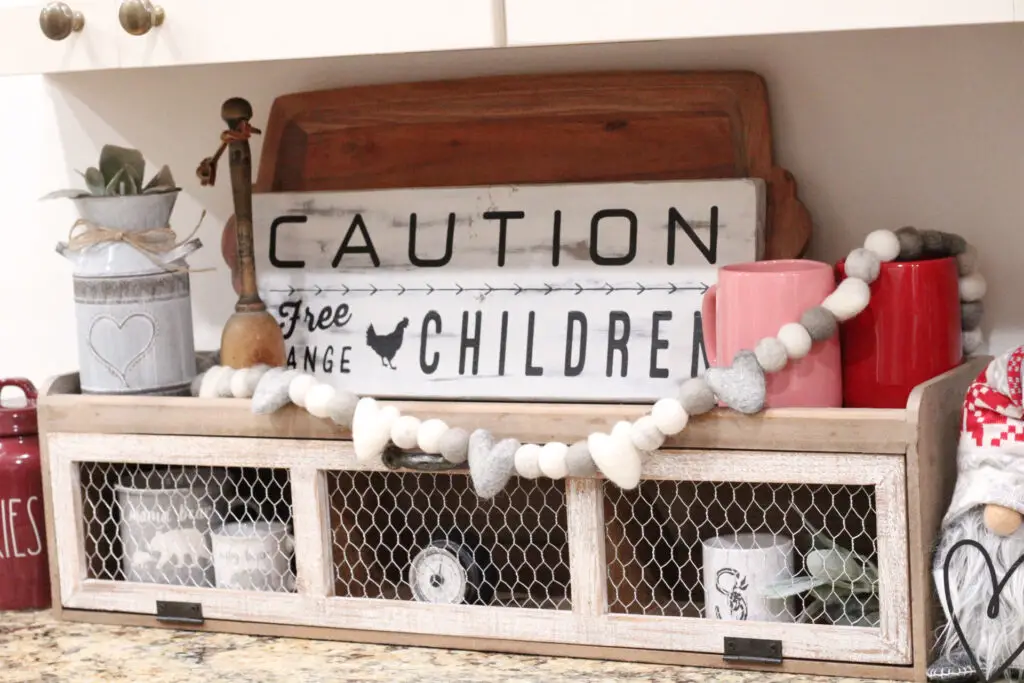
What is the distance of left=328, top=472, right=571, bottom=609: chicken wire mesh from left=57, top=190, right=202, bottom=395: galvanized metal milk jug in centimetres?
22

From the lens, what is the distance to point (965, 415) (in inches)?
43.3

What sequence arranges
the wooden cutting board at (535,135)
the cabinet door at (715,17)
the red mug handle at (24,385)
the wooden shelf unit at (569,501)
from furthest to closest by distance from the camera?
the red mug handle at (24,385)
the wooden cutting board at (535,135)
the wooden shelf unit at (569,501)
the cabinet door at (715,17)

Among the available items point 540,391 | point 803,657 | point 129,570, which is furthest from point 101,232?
point 803,657

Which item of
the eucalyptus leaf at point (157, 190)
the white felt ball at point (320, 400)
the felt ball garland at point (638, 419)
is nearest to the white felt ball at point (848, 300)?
the felt ball garland at point (638, 419)

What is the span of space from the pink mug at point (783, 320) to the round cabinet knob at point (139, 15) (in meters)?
0.52

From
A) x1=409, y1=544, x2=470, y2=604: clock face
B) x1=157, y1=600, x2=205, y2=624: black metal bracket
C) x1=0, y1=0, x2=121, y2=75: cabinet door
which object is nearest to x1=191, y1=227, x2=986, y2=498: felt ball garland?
x1=409, y1=544, x2=470, y2=604: clock face

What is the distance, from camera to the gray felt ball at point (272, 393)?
1.23 m

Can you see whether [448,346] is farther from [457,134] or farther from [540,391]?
[457,134]

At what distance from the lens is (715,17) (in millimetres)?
1027

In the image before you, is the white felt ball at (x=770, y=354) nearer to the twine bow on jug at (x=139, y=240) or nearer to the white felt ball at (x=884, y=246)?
the white felt ball at (x=884, y=246)

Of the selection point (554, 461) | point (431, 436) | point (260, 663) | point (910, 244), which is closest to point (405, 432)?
point (431, 436)

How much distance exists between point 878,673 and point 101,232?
0.80 m

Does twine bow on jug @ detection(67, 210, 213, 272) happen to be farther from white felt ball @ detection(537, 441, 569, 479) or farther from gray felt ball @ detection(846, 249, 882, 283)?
gray felt ball @ detection(846, 249, 882, 283)

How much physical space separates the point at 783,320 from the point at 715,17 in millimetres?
253
